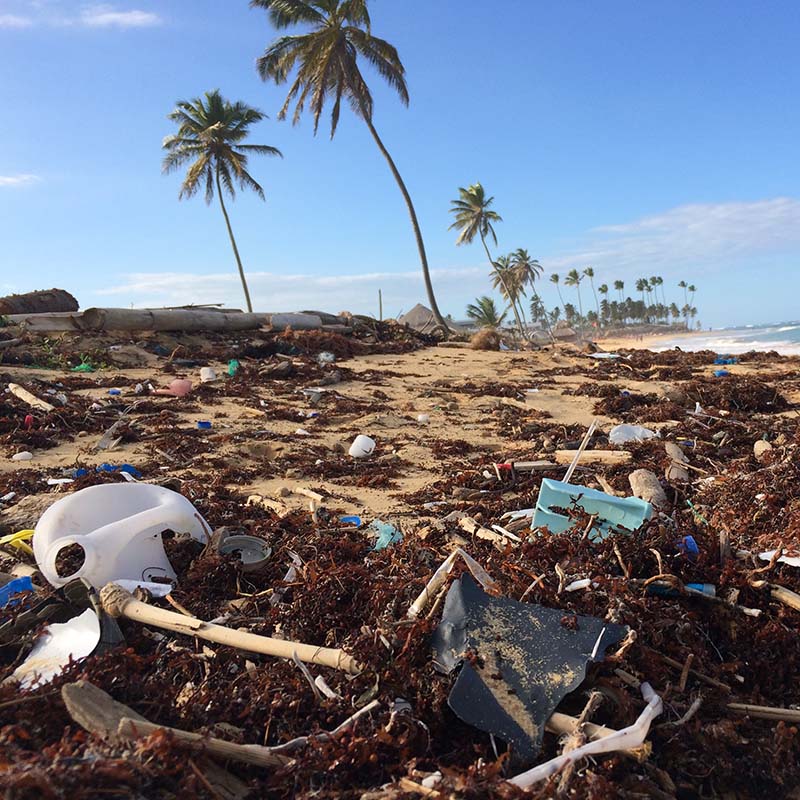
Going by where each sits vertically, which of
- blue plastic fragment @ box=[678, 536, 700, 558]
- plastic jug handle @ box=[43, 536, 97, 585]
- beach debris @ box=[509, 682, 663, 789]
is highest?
plastic jug handle @ box=[43, 536, 97, 585]

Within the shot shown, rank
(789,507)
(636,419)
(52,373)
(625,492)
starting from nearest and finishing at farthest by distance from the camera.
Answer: (789,507) < (625,492) < (636,419) < (52,373)

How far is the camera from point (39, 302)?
15391 millimetres

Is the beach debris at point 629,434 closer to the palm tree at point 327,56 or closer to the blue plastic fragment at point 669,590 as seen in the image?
the blue plastic fragment at point 669,590

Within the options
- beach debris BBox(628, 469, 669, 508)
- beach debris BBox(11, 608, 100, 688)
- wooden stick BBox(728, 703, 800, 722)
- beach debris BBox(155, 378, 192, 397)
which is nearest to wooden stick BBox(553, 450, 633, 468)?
beach debris BBox(628, 469, 669, 508)

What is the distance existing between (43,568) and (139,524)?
41cm

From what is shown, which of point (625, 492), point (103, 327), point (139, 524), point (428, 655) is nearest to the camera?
point (428, 655)

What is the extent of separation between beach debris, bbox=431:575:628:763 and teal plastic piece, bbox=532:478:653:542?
94cm

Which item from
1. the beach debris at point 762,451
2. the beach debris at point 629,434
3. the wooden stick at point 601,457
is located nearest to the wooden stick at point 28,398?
the wooden stick at point 601,457

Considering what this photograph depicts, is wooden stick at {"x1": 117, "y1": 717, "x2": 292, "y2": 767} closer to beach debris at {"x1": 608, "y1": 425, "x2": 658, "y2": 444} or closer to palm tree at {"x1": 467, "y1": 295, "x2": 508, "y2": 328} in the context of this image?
beach debris at {"x1": 608, "y1": 425, "x2": 658, "y2": 444}

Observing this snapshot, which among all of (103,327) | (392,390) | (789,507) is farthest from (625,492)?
(103,327)

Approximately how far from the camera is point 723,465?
5.14 m

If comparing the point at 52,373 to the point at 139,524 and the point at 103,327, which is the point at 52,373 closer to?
the point at 103,327

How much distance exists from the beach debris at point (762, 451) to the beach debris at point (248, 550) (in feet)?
13.2

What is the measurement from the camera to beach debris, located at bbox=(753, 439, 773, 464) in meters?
4.85
